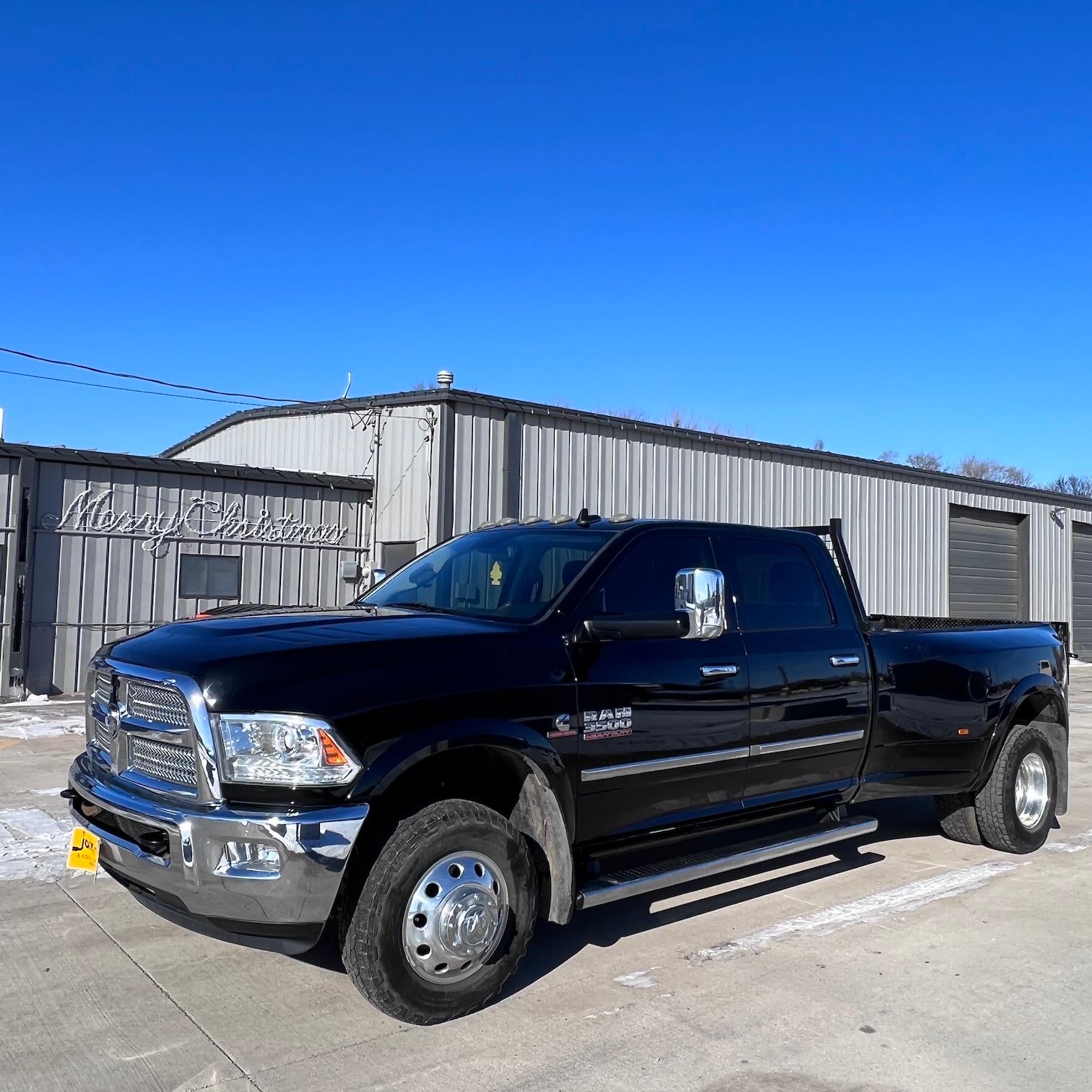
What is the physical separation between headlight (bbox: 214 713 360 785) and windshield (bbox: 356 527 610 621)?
47.4 inches

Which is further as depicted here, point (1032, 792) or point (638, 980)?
point (1032, 792)

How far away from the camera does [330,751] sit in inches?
148

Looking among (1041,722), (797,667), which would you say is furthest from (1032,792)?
(797,667)

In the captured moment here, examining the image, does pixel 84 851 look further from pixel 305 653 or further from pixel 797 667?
pixel 797 667

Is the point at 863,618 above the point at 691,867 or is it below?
above

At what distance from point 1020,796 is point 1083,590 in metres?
25.2

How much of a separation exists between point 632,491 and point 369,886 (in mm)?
14549

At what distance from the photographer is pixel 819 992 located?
4.50 metres

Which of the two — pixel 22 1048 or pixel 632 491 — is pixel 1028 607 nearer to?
pixel 632 491

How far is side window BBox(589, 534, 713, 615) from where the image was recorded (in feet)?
16.3

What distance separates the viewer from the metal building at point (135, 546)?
13625 millimetres

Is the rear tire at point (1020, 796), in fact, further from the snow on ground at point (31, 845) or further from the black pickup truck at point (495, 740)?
the snow on ground at point (31, 845)

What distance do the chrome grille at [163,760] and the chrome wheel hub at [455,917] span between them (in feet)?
3.03

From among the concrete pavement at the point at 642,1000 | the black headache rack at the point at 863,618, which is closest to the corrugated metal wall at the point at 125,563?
the concrete pavement at the point at 642,1000
